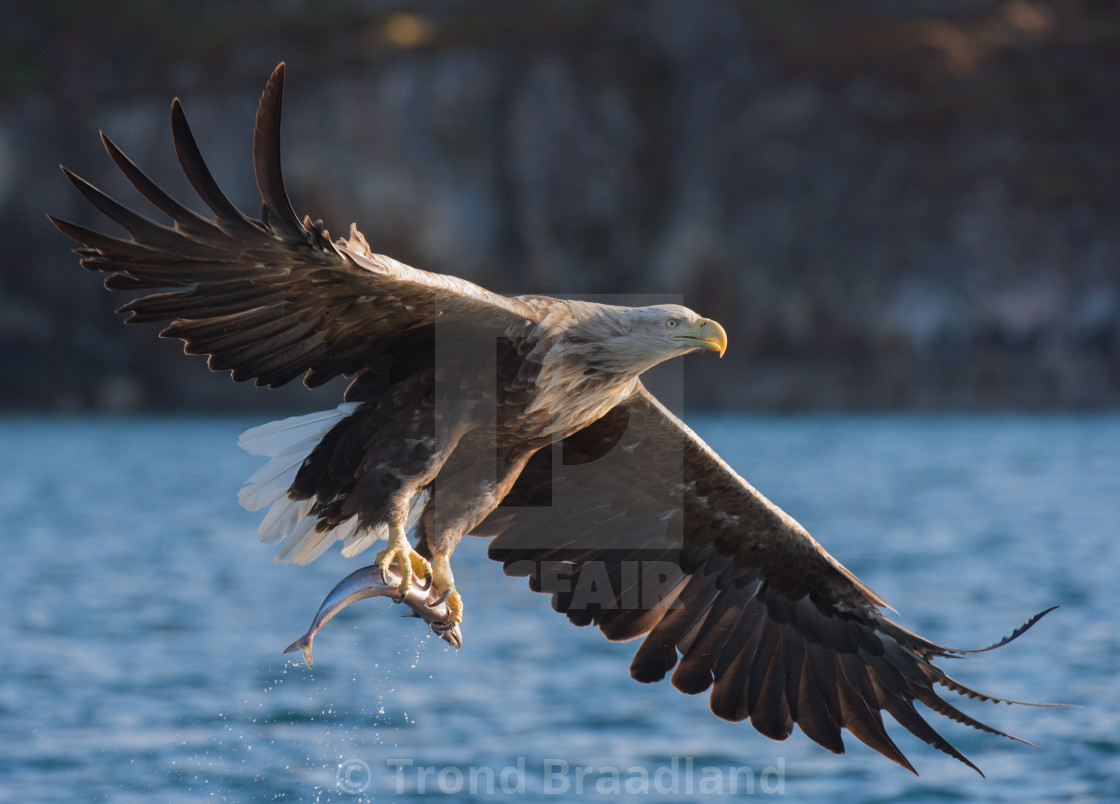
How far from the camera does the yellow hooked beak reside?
4.50 meters

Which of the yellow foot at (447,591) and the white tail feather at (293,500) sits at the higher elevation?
the white tail feather at (293,500)

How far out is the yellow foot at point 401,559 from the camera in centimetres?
436

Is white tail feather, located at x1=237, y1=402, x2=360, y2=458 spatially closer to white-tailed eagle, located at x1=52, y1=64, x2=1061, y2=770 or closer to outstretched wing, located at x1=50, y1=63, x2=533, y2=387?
white-tailed eagle, located at x1=52, y1=64, x2=1061, y2=770

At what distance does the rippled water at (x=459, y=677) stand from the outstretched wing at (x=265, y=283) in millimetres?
3431

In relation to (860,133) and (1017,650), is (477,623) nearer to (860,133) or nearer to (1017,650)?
(1017,650)

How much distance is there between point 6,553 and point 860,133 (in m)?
24.7

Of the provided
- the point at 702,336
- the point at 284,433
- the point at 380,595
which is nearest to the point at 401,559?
the point at 380,595

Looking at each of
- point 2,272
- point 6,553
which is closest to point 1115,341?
point 6,553

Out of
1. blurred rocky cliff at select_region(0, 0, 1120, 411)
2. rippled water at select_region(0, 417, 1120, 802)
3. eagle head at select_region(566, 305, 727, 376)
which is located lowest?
rippled water at select_region(0, 417, 1120, 802)

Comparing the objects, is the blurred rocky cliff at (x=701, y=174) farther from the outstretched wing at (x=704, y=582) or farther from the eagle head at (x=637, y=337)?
the eagle head at (x=637, y=337)

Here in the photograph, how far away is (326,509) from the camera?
16.2ft

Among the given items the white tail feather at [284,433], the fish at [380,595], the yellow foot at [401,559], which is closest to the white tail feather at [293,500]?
the white tail feather at [284,433]

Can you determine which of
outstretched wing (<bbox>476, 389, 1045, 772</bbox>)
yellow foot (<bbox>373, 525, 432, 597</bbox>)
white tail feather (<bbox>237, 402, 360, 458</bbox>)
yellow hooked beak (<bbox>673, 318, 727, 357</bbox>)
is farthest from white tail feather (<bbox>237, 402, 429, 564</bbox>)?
yellow hooked beak (<bbox>673, 318, 727, 357</bbox>)

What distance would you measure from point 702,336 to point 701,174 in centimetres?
3198
